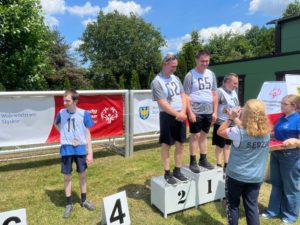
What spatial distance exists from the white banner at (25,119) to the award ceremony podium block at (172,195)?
3.16 metres

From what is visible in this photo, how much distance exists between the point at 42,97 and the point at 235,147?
4520 mm

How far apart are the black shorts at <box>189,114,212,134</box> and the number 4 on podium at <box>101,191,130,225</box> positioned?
4.99 feet

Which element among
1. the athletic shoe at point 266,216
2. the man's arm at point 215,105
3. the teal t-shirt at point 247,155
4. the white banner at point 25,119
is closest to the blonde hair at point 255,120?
the teal t-shirt at point 247,155

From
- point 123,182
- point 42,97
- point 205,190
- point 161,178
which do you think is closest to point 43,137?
point 42,97

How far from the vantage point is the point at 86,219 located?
13.6 ft

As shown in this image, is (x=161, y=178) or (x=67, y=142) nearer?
(x=67, y=142)

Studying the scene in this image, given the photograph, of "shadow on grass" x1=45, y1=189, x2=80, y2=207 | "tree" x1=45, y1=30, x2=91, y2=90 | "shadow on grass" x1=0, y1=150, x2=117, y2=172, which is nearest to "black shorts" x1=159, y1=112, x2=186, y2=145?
"shadow on grass" x1=45, y1=189, x2=80, y2=207

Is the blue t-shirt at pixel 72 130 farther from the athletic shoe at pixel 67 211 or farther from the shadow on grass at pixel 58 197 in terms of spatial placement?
the shadow on grass at pixel 58 197

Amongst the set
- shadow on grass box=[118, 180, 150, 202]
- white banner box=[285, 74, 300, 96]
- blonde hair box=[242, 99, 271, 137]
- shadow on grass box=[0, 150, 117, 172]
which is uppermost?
white banner box=[285, 74, 300, 96]

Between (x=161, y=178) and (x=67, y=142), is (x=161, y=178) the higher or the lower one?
the lower one

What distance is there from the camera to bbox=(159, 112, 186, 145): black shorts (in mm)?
4297

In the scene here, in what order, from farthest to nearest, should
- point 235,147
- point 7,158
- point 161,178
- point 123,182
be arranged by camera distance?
point 7,158 < point 123,182 < point 161,178 < point 235,147

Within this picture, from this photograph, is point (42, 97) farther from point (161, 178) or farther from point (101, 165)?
point (161, 178)

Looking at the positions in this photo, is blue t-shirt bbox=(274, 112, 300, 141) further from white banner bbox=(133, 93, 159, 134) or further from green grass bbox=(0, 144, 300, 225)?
white banner bbox=(133, 93, 159, 134)
